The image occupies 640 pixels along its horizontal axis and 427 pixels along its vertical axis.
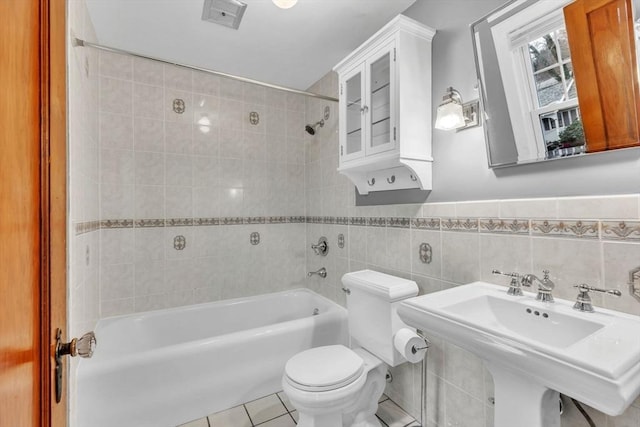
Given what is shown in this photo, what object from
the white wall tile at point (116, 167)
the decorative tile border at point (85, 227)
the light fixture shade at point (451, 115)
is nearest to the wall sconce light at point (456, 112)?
the light fixture shade at point (451, 115)

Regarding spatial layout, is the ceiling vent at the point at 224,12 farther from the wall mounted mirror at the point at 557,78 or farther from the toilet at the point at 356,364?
the toilet at the point at 356,364

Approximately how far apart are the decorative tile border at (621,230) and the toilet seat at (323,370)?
3.69 ft

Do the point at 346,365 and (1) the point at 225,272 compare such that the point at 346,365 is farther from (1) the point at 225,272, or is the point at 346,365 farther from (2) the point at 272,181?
(2) the point at 272,181

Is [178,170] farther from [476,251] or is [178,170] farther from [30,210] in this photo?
[476,251]

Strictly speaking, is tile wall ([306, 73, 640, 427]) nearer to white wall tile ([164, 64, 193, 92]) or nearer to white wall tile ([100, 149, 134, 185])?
white wall tile ([164, 64, 193, 92])

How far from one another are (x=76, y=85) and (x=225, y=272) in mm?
1630

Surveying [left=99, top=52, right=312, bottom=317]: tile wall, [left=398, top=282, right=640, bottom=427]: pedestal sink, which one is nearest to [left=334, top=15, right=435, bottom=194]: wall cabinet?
[left=398, top=282, right=640, bottom=427]: pedestal sink

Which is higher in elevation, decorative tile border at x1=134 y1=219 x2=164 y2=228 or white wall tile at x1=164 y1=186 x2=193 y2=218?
white wall tile at x1=164 y1=186 x2=193 y2=218

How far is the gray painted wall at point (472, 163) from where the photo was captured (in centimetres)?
96

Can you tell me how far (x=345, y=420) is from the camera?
156cm

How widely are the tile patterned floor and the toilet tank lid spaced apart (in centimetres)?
78

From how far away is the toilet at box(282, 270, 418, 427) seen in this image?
128cm

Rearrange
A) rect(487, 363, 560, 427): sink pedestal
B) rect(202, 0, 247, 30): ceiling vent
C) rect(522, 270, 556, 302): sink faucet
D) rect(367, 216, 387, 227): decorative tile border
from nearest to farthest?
rect(487, 363, 560, 427): sink pedestal
rect(522, 270, 556, 302): sink faucet
rect(202, 0, 247, 30): ceiling vent
rect(367, 216, 387, 227): decorative tile border

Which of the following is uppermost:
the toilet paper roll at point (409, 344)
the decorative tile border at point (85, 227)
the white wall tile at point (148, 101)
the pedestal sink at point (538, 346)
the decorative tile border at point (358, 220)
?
the white wall tile at point (148, 101)
